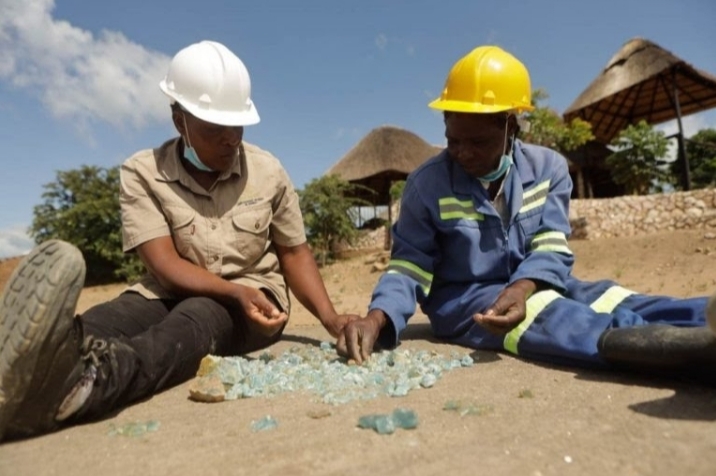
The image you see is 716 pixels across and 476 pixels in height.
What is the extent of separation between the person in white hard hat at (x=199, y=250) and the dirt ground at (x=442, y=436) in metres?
0.17

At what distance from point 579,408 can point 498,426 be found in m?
0.31

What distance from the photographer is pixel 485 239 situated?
2.70 meters

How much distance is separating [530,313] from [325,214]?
13910 millimetres

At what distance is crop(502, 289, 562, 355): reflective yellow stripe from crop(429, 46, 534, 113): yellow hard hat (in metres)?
0.87

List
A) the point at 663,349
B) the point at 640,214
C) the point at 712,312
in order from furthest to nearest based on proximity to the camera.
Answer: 1. the point at 640,214
2. the point at 663,349
3. the point at 712,312

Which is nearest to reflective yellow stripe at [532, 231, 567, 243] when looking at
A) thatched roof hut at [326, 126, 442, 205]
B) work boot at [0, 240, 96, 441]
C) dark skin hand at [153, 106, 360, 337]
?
dark skin hand at [153, 106, 360, 337]

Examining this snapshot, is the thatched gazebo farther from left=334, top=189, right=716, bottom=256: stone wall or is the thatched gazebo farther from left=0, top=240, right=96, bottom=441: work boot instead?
left=0, top=240, right=96, bottom=441: work boot

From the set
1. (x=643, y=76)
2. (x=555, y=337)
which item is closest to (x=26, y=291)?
(x=555, y=337)

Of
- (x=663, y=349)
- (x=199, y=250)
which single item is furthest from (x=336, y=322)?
(x=663, y=349)

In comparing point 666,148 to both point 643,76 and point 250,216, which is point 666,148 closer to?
point 643,76

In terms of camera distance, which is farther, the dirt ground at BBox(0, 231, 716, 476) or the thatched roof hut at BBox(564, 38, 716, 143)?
the thatched roof hut at BBox(564, 38, 716, 143)

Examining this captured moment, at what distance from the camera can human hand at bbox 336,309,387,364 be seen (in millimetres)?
2381

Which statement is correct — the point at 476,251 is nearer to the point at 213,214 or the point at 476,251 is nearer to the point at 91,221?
the point at 213,214

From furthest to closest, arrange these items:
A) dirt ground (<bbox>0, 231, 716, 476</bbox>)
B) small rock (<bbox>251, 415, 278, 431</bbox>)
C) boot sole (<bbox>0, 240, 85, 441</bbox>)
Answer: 1. small rock (<bbox>251, 415, 278, 431</bbox>)
2. boot sole (<bbox>0, 240, 85, 441</bbox>)
3. dirt ground (<bbox>0, 231, 716, 476</bbox>)
